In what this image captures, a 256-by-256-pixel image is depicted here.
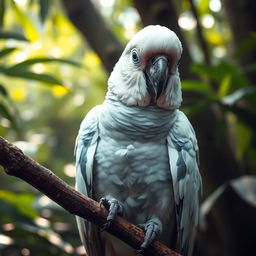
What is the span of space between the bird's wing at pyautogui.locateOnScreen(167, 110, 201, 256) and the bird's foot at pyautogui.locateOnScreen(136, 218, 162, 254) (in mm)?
93

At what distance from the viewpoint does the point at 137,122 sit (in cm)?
169

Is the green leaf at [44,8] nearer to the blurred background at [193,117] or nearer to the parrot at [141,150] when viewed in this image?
the blurred background at [193,117]

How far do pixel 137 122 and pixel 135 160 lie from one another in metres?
0.13

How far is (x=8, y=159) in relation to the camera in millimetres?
1277

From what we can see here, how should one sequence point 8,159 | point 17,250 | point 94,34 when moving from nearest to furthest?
point 8,159 → point 17,250 → point 94,34

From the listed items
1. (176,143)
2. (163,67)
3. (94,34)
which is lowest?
(176,143)

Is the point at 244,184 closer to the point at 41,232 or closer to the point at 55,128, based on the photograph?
the point at 41,232

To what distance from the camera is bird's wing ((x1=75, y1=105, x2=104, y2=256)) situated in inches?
68.6

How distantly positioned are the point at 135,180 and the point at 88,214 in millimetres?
335

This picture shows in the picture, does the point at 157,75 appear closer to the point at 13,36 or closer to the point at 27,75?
the point at 27,75

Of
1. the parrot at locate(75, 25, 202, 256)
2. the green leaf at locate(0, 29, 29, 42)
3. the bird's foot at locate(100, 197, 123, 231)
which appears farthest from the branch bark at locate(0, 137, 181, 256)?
the green leaf at locate(0, 29, 29, 42)

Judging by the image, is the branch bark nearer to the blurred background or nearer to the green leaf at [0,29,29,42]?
the blurred background

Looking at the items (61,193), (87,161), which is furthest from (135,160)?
(61,193)

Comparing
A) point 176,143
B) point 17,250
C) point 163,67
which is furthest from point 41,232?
point 163,67
